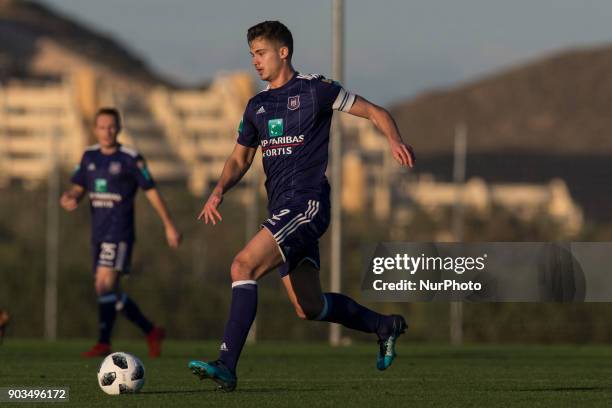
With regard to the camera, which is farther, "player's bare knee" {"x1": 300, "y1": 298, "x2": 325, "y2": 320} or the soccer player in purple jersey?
"player's bare knee" {"x1": 300, "y1": 298, "x2": 325, "y2": 320}

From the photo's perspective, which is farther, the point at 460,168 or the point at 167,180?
the point at 167,180

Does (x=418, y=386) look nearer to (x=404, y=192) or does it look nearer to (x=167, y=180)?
(x=404, y=192)

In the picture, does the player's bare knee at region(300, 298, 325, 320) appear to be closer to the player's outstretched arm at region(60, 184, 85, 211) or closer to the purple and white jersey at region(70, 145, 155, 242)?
the player's outstretched arm at region(60, 184, 85, 211)

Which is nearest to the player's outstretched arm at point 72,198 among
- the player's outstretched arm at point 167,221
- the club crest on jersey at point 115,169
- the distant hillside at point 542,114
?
the club crest on jersey at point 115,169

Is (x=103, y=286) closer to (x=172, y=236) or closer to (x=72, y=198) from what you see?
(x=72, y=198)

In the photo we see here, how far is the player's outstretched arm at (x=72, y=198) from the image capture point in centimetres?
1353

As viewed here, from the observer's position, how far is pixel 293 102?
A: 9500mm

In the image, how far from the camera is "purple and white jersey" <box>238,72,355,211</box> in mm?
9352

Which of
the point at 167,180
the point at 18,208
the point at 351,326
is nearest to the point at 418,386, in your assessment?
the point at 351,326

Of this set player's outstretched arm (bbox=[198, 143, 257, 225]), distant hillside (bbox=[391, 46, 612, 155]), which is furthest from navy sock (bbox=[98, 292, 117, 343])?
distant hillside (bbox=[391, 46, 612, 155])

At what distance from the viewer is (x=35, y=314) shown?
88.9 feet

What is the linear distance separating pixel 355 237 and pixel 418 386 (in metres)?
23.5

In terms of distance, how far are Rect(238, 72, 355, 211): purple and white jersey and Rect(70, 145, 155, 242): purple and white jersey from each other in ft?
14.5

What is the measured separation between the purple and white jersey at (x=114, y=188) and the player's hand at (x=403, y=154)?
5241mm
